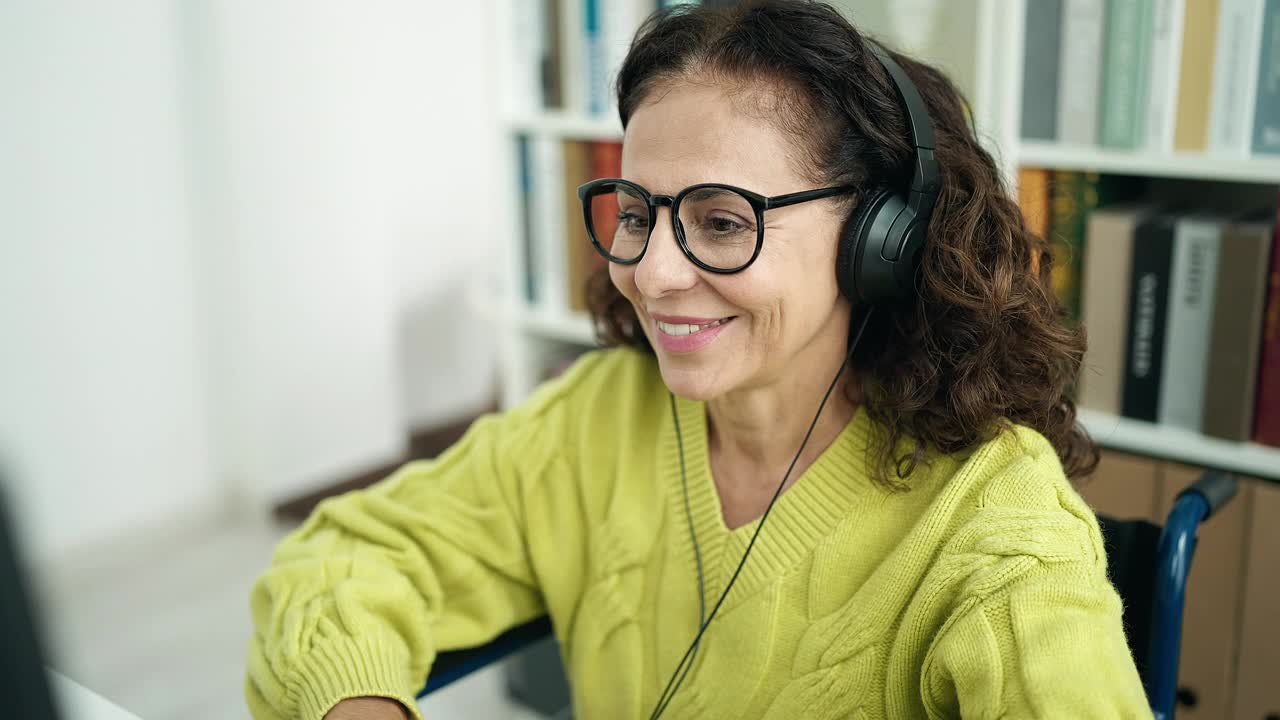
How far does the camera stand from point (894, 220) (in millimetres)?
1036

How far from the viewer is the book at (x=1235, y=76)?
145 cm

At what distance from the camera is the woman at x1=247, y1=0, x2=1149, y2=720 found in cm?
99

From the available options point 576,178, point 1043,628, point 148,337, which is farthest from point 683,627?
point 148,337

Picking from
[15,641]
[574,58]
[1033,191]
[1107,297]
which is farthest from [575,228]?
[15,641]

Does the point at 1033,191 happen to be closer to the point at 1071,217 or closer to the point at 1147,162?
the point at 1071,217

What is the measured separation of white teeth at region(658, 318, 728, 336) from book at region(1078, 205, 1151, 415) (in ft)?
2.53

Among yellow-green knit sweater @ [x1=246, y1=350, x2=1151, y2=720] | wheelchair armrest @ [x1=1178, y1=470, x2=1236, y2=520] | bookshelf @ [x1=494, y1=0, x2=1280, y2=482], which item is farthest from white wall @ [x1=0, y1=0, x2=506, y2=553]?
wheelchair armrest @ [x1=1178, y1=470, x2=1236, y2=520]

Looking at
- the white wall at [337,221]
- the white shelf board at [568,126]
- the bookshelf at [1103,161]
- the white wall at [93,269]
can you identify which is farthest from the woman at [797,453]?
the white wall at [337,221]

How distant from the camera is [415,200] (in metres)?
3.22

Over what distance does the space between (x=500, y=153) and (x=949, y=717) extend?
4.85 feet

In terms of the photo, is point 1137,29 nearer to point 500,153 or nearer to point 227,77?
point 500,153

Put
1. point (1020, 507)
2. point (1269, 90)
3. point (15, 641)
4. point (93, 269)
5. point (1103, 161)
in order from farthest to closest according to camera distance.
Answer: point (93, 269), point (1103, 161), point (1269, 90), point (1020, 507), point (15, 641)

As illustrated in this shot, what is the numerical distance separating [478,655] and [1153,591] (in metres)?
0.67

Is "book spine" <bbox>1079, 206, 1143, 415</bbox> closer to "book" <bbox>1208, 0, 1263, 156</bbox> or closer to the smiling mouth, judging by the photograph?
"book" <bbox>1208, 0, 1263, 156</bbox>
